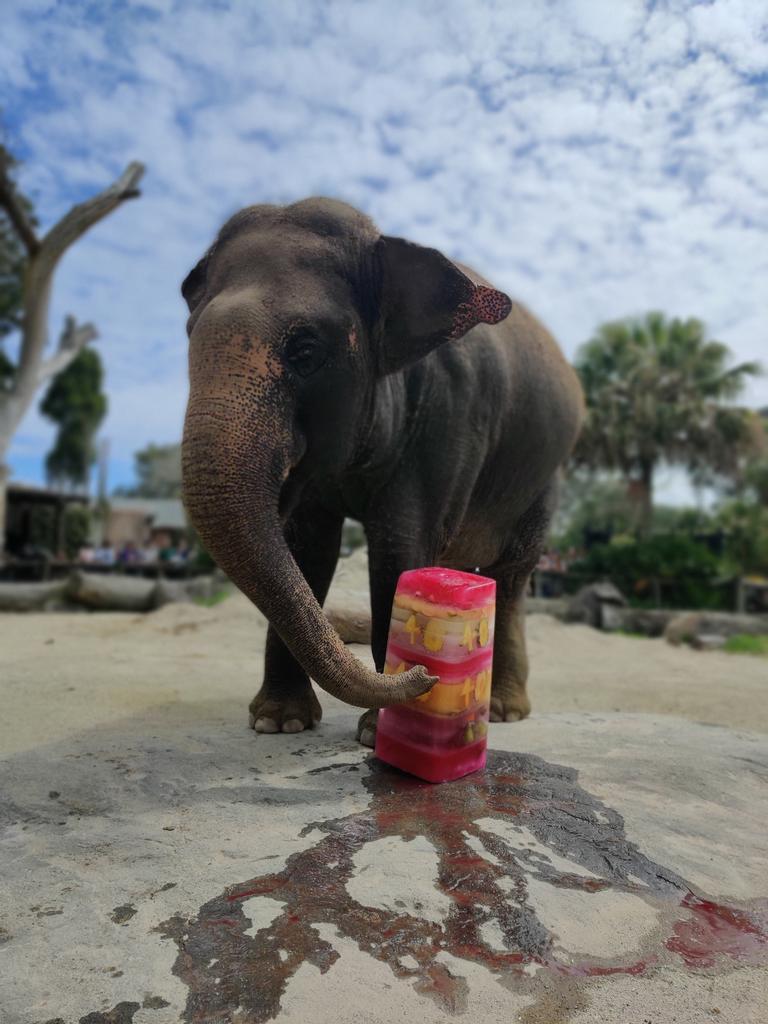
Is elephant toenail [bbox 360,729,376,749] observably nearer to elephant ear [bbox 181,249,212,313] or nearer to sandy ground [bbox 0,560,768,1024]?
sandy ground [bbox 0,560,768,1024]

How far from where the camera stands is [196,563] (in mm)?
20469

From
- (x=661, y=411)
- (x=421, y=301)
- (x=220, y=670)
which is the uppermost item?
(x=661, y=411)

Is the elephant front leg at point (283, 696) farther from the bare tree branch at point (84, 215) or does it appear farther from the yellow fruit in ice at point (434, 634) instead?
the bare tree branch at point (84, 215)

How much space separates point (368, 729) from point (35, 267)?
16919mm

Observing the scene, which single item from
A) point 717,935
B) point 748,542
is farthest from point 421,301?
point 748,542

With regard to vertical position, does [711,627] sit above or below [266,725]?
below

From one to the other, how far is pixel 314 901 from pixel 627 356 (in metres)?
20.3

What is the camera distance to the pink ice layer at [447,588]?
109 inches

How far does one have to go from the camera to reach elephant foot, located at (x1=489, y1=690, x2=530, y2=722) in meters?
4.20

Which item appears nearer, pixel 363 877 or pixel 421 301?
pixel 363 877

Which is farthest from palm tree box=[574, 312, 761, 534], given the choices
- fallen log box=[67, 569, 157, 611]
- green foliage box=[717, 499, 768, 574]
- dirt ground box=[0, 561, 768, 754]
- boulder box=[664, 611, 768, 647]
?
fallen log box=[67, 569, 157, 611]

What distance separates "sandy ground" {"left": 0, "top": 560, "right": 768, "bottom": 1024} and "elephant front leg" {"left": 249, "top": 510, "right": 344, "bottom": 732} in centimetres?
16

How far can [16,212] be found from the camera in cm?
1666

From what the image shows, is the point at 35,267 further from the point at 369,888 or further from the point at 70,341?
the point at 369,888
